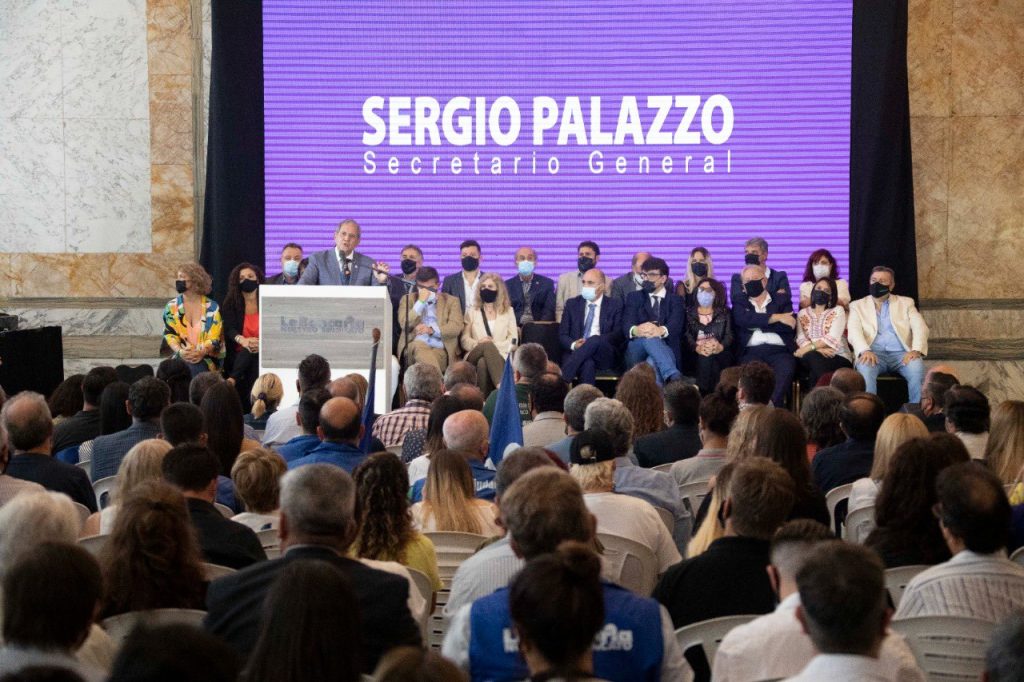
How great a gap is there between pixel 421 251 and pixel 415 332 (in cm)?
125

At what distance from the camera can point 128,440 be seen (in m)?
5.83

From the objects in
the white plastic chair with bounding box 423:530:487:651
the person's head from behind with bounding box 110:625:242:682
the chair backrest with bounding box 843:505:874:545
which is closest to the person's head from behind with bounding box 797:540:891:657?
the person's head from behind with bounding box 110:625:242:682

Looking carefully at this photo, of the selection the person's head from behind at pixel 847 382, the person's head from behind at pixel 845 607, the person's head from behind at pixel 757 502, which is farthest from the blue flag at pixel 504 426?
the person's head from behind at pixel 845 607

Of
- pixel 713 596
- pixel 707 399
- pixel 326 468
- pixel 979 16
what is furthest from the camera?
pixel 979 16

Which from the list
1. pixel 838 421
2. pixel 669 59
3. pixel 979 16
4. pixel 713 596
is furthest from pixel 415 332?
pixel 713 596

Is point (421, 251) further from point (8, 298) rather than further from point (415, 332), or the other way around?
point (8, 298)

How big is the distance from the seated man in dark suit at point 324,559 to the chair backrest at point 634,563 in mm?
1078

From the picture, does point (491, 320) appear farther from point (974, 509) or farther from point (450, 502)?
point (974, 509)

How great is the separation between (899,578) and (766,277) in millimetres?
6979

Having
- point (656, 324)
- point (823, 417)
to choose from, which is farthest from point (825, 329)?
point (823, 417)

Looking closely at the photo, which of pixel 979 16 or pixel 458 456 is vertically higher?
pixel 979 16

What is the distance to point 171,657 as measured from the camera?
188 centimetres

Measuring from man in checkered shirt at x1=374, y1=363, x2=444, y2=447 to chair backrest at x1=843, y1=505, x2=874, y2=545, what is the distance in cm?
255

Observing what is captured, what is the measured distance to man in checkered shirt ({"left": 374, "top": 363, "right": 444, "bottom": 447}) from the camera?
22.0 ft
